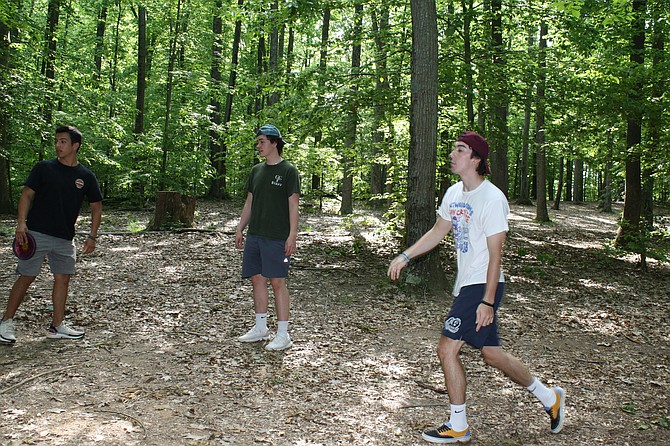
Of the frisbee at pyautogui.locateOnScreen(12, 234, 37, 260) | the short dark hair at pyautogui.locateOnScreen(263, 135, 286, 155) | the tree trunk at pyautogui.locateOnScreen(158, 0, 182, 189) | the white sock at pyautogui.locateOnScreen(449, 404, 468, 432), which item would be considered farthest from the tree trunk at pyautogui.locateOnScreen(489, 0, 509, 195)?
the tree trunk at pyautogui.locateOnScreen(158, 0, 182, 189)

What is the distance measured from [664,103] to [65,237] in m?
10.6

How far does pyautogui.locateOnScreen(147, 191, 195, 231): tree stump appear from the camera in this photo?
1345 centimetres

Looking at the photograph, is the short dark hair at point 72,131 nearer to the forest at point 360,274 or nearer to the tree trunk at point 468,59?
the forest at point 360,274

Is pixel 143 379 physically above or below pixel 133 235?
below

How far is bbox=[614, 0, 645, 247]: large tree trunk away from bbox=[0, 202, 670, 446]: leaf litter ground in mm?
2450

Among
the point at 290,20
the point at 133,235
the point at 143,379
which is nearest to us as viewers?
the point at 143,379

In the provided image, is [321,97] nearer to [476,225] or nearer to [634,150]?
[634,150]

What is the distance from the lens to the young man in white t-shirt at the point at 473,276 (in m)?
3.44

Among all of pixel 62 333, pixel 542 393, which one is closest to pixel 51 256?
pixel 62 333

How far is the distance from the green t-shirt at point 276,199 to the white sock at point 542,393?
262 centimetres

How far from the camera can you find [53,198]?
5312mm

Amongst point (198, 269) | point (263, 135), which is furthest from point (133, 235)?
point (263, 135)

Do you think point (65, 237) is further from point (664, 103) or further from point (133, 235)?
point (664, 103)

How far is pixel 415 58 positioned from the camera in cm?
804
